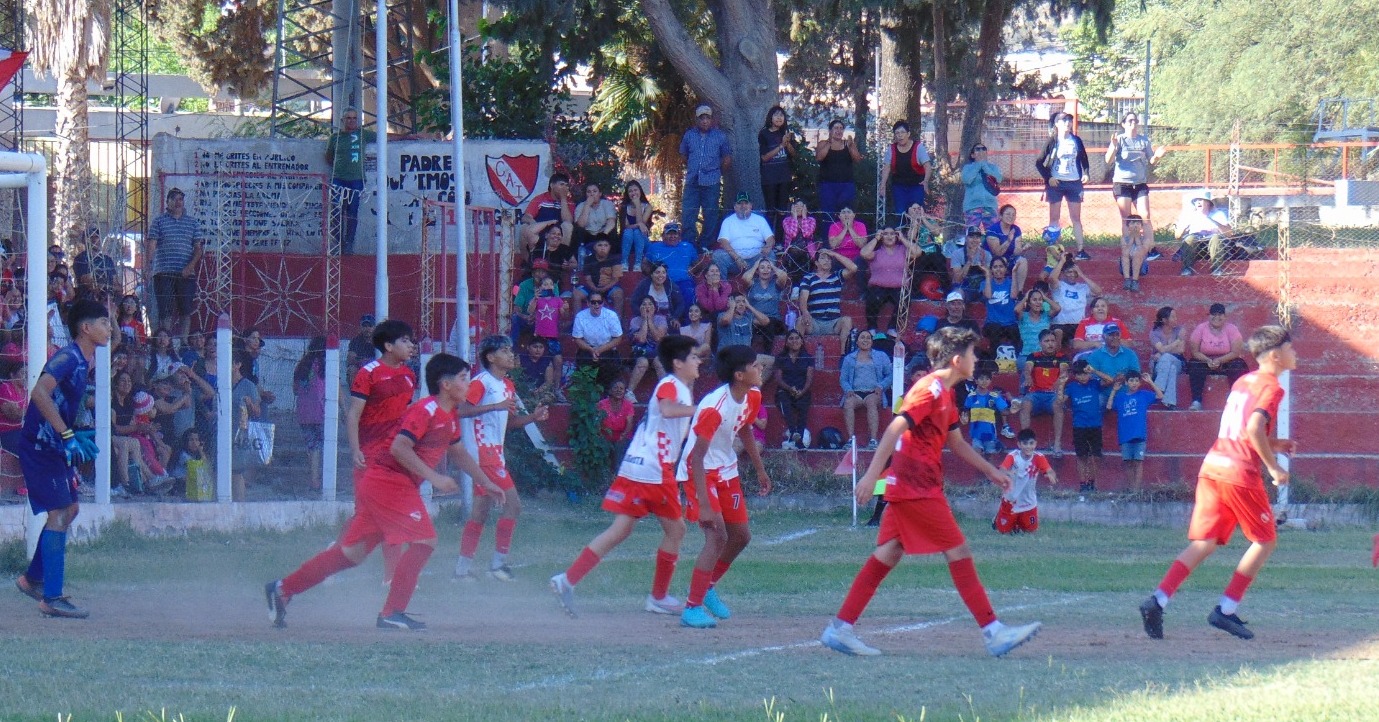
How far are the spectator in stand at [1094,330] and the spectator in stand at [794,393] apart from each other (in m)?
3.02

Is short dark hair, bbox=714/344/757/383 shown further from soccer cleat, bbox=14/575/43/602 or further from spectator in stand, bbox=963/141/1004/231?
spectator in stand, bbox=963/141/1004/231

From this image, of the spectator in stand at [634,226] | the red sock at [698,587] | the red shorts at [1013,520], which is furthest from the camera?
the spectator in stand at [634,226]

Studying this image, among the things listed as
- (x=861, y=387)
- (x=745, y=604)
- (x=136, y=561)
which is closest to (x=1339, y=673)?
(x=745, y=604)

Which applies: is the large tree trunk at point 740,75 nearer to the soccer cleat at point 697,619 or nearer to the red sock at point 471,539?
the red sock at point 471,539

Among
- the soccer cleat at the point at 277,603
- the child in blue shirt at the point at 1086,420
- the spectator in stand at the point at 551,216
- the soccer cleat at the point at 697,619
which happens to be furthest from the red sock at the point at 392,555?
the spectator in stand at the point at 551,216

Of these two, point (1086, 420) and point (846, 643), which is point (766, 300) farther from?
point (846, 643)

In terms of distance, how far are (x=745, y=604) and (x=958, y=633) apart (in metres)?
1.81

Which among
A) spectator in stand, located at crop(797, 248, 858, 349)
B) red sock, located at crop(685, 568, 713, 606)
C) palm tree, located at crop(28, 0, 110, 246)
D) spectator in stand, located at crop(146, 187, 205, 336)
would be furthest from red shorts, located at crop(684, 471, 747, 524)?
palm tree, located at crop(28, 0, 110, 246)

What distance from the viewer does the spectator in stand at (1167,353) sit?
16.7m

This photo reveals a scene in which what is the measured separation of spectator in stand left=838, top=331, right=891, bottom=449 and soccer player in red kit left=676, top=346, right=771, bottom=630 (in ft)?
23.4

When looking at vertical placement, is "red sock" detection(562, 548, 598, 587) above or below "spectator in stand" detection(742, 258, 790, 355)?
below

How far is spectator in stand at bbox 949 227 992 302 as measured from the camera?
1797cm

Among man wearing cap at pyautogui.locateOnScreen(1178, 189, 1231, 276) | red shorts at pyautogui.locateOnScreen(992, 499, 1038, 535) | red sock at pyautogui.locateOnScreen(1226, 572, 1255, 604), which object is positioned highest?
man wearing cap at pyautogui.locateOnScreen(1178, 189, 1231, 276)

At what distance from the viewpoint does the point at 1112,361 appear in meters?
16.4
